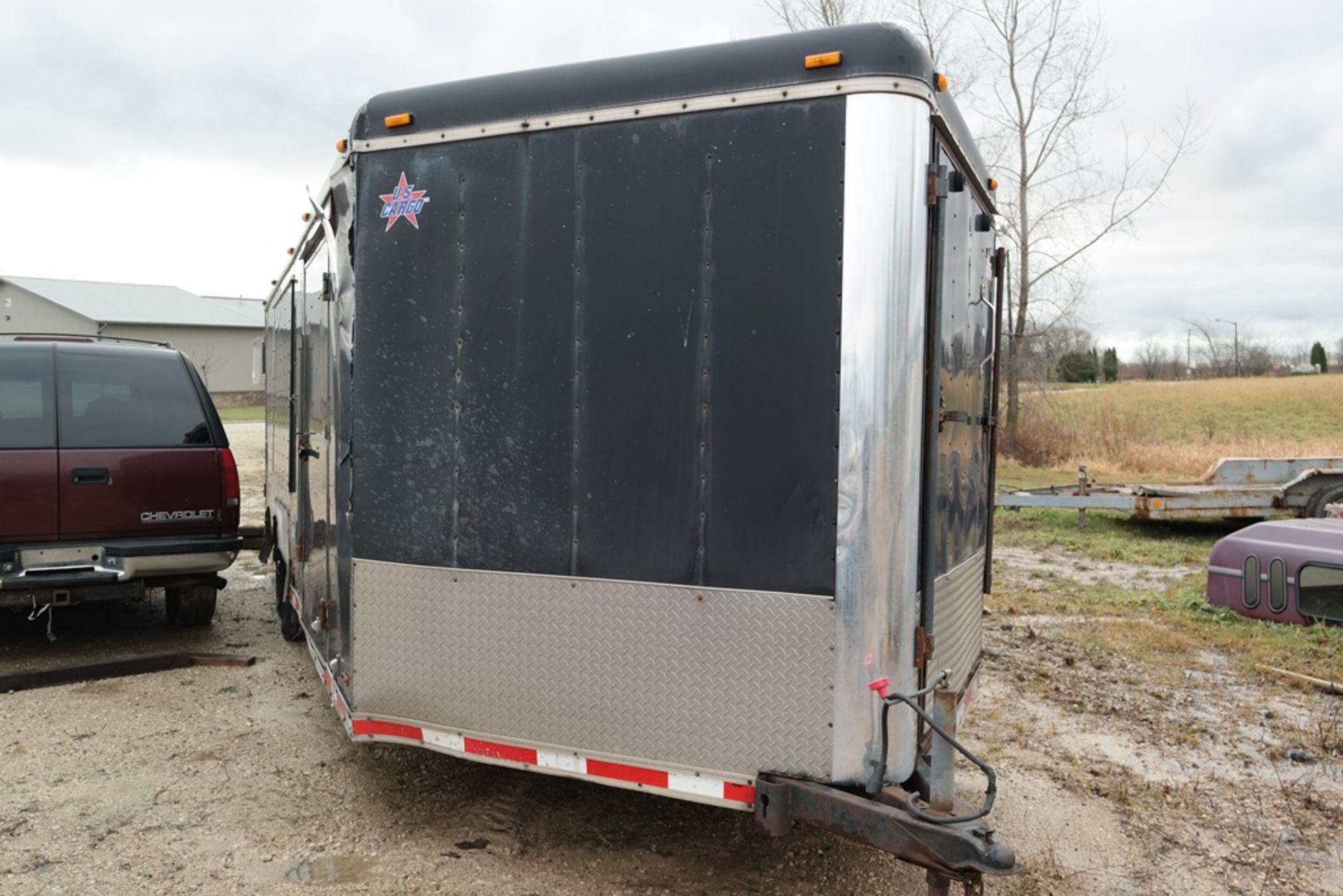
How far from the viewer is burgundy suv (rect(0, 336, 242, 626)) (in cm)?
610

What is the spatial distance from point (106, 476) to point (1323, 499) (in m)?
12.8

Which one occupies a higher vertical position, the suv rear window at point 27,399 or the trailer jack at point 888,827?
the suv rear window at point 27,399

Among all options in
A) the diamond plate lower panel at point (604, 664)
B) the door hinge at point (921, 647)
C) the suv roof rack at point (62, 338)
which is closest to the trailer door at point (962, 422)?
the door hinge at point (921, 647)

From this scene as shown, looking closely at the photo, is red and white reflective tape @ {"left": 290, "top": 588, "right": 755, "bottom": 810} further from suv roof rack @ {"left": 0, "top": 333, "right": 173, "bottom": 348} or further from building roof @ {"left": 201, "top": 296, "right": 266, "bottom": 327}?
building roof @ {"left": 201, "top": 296, "right": 266, "bottom": 327}

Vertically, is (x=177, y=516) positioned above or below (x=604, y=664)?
above

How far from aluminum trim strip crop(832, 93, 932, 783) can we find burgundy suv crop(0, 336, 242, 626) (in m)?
5.02

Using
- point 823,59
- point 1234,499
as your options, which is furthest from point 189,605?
point 1234,499

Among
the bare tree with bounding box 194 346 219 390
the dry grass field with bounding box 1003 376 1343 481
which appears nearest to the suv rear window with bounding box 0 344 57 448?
the dry grass field with bounding box 1003 376 1343 481

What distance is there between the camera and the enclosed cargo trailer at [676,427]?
323cm

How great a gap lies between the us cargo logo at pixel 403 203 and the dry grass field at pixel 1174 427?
17061mm

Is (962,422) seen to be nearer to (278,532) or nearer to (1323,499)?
(278,532)

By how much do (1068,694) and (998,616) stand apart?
2.22 metres

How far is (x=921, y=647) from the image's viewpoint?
134 inches

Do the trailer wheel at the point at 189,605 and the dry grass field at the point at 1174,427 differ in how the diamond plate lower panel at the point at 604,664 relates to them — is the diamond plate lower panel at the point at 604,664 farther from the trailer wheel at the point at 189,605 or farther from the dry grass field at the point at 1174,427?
the dry grass field at the point at 1174,427
